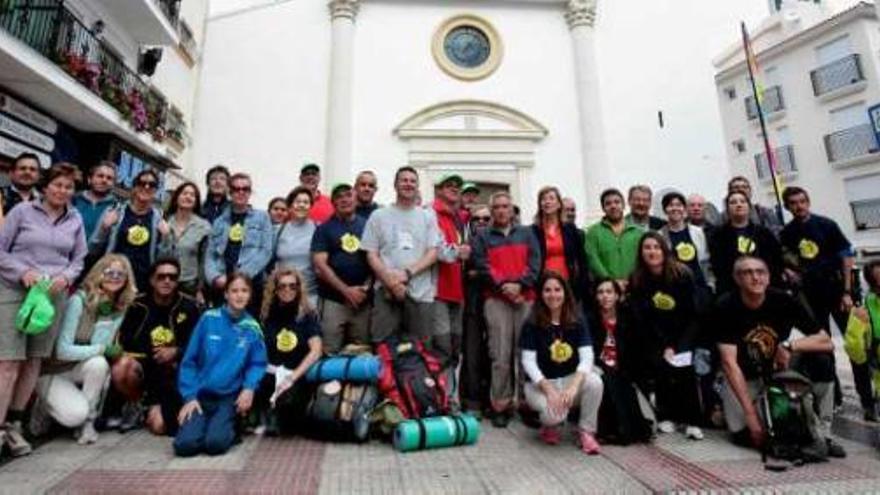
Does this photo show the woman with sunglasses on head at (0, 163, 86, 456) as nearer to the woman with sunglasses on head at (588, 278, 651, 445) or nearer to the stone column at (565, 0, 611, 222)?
the woman with sunglasses on head at (588, 278, 651, 445)

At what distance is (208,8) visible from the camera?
1337 cm

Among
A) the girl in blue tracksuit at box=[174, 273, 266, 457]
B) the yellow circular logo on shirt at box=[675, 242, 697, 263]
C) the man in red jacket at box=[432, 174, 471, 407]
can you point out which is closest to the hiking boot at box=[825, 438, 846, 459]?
the yellow circular logo on shirt at box=[675, 242, 697, 263]

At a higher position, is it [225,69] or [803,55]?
[803,55]

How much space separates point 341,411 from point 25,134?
7.30m

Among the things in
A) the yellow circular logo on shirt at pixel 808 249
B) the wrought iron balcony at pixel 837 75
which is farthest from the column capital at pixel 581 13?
the wrought iron balcony at pixel 837 75

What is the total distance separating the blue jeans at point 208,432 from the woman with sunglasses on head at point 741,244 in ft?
12.8

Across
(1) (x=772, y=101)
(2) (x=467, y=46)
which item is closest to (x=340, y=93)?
(2) (x=467, y=46)

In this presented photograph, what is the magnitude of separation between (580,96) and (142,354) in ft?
37.6

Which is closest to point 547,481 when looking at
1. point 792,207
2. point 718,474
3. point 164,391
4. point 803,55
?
point 718,474

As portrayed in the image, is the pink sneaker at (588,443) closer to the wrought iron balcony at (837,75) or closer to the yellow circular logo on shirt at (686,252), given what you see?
the yellow circular logo on shirt at (686,252)

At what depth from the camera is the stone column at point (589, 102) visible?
12375mm

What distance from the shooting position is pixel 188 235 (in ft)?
15.4

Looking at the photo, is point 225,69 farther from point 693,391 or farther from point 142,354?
point 693,391

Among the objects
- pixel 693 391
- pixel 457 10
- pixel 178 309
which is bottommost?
pixel 693 391
